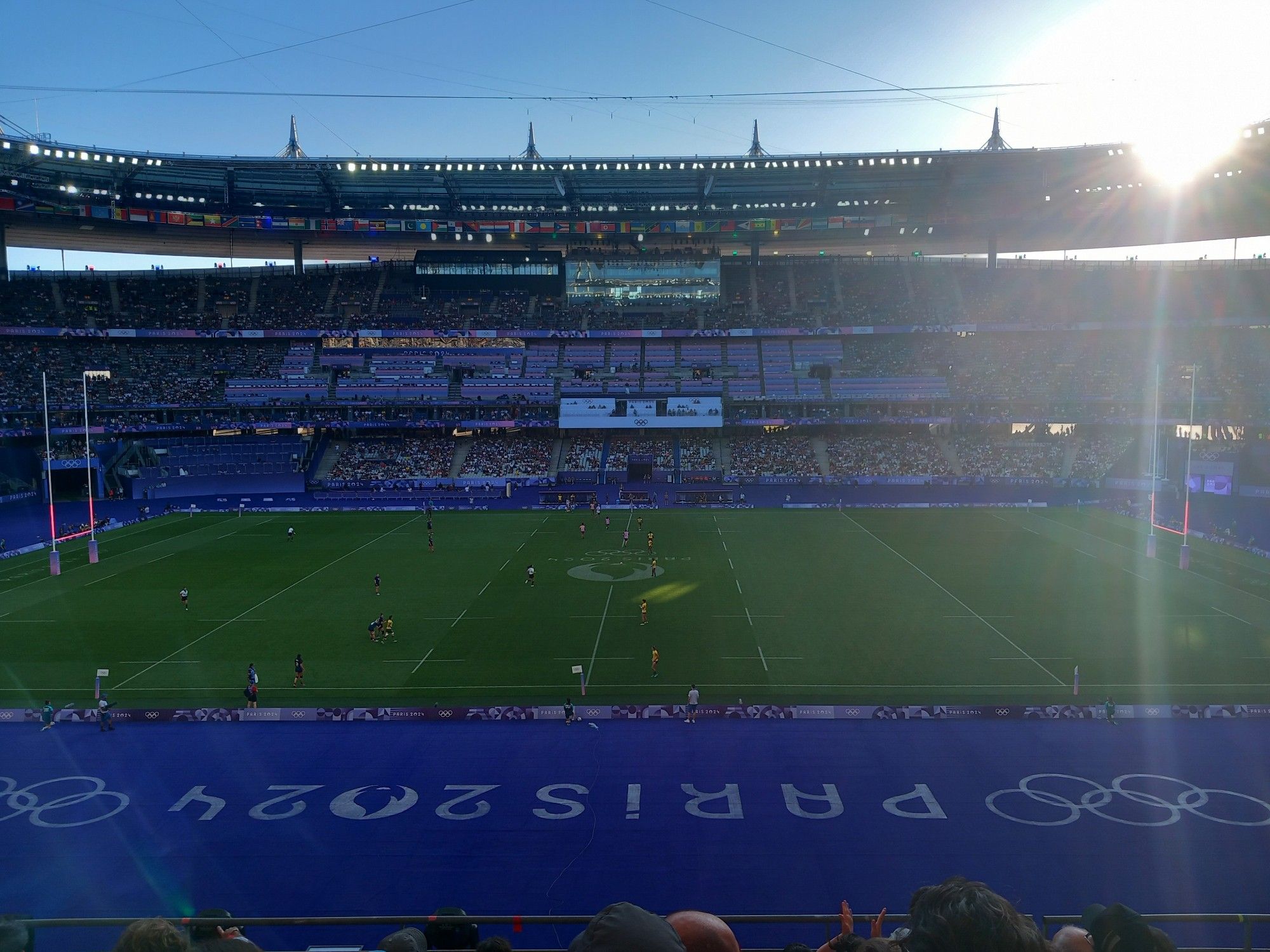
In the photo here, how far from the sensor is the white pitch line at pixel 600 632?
30.8 metres

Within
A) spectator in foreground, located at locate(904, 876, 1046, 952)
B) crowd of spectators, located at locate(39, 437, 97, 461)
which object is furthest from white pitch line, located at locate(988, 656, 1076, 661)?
crowd of spectators, located at locate(39, 437, 97, 461)

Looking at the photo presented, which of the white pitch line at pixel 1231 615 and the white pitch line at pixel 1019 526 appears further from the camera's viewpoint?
the white pitch line at pixel 1019 526

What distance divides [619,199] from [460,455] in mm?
32315

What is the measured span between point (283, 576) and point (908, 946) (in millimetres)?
47963

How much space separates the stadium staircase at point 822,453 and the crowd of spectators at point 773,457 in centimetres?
26

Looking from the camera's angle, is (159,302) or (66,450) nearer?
(66,450)

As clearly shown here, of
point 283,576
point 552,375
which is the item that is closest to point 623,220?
point 552,375

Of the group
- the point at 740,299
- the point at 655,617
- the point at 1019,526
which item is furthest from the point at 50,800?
the point at 740,299

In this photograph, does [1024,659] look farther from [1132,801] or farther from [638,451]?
[638,451]

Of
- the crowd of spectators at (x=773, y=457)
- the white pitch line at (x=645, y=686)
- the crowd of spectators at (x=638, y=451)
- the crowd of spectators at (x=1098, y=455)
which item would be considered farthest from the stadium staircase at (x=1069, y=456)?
the white pitch line at (x=645, y=686)

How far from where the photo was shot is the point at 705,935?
13.9ft

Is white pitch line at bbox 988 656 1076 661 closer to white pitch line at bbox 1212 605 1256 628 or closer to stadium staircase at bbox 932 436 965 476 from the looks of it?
white pitch line at bbox 1212 605 1256 628

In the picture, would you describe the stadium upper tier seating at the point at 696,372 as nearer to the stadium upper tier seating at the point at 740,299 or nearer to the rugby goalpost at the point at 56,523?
the stadium upper tier seating at the point at 740,299

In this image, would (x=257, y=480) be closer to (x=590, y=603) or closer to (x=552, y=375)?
(x=552, y=375)
